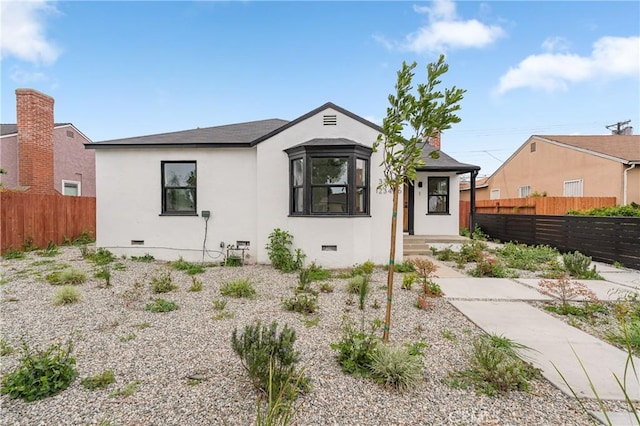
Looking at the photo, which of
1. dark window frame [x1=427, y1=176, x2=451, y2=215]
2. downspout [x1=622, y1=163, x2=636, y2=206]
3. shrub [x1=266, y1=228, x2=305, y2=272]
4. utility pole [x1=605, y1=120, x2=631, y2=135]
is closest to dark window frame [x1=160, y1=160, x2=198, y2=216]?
shrub [x1=266, y1=228, x2=305, y2=272]

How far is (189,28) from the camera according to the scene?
885 centimetres

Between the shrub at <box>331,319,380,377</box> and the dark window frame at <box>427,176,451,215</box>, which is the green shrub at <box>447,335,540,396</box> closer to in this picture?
the shrub at <box>331,319,380,377</box>

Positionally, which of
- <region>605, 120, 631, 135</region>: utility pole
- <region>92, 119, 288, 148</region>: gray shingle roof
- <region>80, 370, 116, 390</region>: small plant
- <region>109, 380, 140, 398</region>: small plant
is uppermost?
<region>605, 120, 631, 135</region>: utility pole

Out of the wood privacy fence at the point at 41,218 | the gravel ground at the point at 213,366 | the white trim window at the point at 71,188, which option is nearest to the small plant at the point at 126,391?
the gravel ground at the point at 213,366

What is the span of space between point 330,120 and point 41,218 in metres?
9.71

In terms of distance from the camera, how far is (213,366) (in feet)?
8.57

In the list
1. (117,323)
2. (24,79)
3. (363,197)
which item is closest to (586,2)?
(363,197)

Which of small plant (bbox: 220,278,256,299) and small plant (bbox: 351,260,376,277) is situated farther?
small plant (bbox: 351,260,376,277)

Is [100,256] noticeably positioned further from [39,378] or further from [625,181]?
[625,181]

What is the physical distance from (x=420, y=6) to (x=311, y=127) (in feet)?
16.1

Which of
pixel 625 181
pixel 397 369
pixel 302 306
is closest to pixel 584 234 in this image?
pixel 625 181

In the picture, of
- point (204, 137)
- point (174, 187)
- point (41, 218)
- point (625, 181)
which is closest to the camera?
point (174, 187)

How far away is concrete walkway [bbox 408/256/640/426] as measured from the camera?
7.82ft

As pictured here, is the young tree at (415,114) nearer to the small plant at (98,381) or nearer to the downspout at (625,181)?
the small plant at (98,381)
